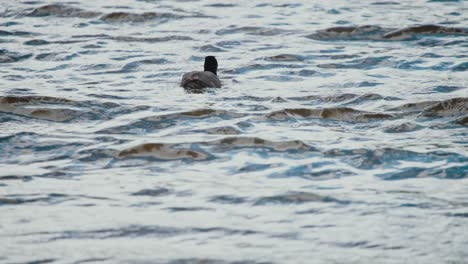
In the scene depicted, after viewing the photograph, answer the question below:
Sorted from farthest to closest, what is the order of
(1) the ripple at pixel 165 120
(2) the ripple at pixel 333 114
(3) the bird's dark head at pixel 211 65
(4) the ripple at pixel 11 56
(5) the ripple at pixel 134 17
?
(5) the ripple at pixel 134 17 → (4) the ripple at pixel 11 56 → (3) the bird's dark head at pixel 211 65 → (2) the ripple at pixel 333 114 → (1) the ripple at pixel 165 120

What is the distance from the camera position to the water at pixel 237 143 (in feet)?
20.3

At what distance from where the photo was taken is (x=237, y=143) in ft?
28.5

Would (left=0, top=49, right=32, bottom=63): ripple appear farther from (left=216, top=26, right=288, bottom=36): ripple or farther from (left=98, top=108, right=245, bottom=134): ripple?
(left=98, top=108, right=245, bottom=134): ripple

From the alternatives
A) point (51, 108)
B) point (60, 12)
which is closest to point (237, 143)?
point (51, 108)

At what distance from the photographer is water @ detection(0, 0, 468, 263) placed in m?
6.19

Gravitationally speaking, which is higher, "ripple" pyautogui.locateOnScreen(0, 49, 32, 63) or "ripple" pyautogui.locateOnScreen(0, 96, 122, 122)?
"ripple" pyautogui.locateOnScreen(0, 96, 122, 122)

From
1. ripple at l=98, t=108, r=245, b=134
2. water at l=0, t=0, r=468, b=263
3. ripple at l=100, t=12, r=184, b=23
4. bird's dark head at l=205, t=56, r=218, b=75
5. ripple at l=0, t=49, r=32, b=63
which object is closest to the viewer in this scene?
water at l=0, t=0, r=468, b=263

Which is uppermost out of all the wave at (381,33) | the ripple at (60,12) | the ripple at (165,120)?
the ripple at (60,12)

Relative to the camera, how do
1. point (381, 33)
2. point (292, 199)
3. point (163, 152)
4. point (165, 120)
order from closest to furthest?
point (292, 199) < point (163, 152) < point (165, 120) < point (381, 33)

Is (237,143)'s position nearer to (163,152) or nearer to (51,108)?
(163,152)

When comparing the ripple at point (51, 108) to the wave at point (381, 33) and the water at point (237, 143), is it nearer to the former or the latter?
the water at point (237, 143)

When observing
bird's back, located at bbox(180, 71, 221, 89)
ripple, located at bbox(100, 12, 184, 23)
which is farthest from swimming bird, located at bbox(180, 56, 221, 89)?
ripple, located at bbox(100, 12, 184, 23)

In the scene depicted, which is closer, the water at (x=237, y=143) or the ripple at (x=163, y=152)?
the water at (x=237, y=143)

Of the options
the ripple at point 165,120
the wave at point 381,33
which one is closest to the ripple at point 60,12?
the wave at point 381,33
